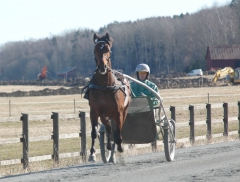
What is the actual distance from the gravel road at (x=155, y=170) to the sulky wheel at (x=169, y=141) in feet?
0.52

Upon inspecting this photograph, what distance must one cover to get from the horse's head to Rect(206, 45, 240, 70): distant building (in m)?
91.0

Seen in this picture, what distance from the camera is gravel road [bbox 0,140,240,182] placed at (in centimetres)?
1078

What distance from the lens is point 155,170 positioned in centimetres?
1174

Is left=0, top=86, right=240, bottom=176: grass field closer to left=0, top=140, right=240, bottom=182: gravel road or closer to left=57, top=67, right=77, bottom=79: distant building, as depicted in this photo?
left=0, top=140, right=240, bottom=182: gravel road

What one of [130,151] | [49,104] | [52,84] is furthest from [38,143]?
[52,84]

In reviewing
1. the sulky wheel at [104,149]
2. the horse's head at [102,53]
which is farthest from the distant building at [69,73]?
the horse's head at [102,53]

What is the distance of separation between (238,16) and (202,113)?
276 feet

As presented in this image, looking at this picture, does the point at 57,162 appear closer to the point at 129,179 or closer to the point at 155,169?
the point at 155,169

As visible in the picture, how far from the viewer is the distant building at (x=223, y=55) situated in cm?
10188

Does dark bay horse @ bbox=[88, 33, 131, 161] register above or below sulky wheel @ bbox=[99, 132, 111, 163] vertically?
above

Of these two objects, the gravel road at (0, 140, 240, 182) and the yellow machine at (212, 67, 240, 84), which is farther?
the yellow machine at (212, 67, 240, 84)

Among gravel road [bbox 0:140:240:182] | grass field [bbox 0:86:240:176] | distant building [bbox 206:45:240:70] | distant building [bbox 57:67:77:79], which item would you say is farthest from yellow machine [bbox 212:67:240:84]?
distant building [bbox 57:67:77:79]

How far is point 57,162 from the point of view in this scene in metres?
14.8

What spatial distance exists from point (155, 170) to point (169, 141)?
209cm
